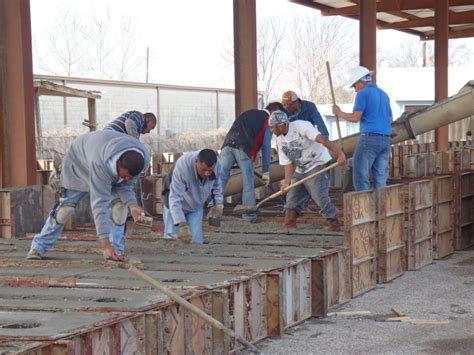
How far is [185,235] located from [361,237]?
2.13 metres

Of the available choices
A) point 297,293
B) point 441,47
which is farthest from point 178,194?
point 441,47

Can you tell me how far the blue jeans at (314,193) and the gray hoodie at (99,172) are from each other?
9.36 feet

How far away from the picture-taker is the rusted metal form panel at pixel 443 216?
1205 cm

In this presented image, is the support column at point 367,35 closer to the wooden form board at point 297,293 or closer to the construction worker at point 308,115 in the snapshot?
the construction worker at point 308,115

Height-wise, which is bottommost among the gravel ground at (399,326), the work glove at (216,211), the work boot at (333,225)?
the gravel ground at (399,326)

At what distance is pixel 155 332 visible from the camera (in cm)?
603

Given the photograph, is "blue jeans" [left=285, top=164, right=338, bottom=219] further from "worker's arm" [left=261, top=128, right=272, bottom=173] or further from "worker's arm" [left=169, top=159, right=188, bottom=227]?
"worker's arm" [left=169, top=159, right=188, bottom=227]

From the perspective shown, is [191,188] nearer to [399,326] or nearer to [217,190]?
[217,190]

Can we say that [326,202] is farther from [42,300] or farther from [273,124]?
[42,300]

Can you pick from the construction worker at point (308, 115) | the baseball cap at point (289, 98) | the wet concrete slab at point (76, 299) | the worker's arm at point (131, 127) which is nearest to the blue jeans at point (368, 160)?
the construction worker at point (308, 115)

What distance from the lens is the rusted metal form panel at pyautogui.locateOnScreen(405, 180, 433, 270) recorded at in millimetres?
11078

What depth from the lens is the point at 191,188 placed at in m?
9.13

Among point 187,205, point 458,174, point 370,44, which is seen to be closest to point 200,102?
point 370,44

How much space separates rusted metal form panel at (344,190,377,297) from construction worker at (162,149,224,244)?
147 centimetres
